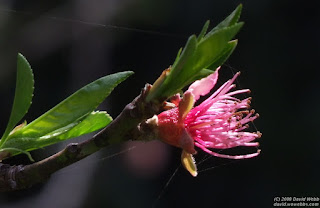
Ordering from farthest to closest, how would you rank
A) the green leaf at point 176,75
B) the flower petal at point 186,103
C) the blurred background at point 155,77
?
the blurred background at point 155,77, the flower petal at point 186,103, the green leaf at point 176,75

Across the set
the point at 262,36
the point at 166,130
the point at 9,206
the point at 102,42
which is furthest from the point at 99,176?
the point at 166,130

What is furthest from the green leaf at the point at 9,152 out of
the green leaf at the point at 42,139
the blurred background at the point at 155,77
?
the blurred background at the point at 155,77

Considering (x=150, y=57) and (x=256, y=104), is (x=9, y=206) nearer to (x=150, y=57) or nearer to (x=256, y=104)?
(x=150, y=57)

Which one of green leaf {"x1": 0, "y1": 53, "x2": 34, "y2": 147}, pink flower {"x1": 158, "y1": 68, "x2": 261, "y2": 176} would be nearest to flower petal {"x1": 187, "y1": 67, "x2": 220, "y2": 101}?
pink flower {"x1": 158, "y1": 68, "x2": 261, "y2": 176}

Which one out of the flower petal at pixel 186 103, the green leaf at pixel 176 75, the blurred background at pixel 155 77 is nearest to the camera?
the green leaf at pixel 176 75

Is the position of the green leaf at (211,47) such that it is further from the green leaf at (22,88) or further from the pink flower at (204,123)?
the green leaf at (22,88)

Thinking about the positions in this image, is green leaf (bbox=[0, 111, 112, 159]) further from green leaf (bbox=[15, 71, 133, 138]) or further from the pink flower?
the pink flower

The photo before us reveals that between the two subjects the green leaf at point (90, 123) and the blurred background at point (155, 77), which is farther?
the blurred background at point (155, 77)
